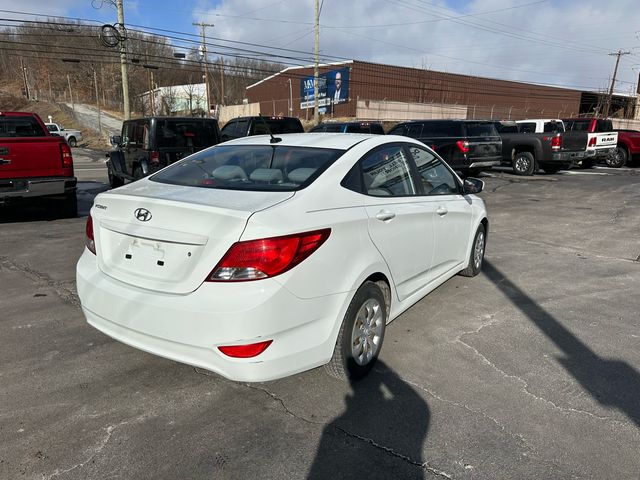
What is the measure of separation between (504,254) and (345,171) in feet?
14.0

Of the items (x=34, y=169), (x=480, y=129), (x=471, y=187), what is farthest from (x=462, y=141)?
(x=34, y=169)

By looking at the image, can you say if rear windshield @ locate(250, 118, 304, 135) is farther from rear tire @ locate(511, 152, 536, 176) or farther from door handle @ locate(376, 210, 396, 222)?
door handle @ locate(376, 210, 396, 222)

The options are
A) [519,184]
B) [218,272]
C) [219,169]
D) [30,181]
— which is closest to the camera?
[218,272]

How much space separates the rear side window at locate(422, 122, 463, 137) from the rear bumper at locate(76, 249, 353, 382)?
1208 centimetres

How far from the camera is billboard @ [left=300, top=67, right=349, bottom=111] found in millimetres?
47125

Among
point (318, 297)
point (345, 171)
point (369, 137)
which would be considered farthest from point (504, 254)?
point (318, 297)

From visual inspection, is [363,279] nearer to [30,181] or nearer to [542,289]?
[542,289]

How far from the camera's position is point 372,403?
2949 mm

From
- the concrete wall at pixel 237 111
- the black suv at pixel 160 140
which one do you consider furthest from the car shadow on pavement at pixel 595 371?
the concrete wall at pixel 237 111

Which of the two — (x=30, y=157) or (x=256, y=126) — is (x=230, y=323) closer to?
(x=30, y=157)

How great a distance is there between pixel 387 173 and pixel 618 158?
2071cm

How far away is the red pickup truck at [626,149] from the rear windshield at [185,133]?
1749 cm

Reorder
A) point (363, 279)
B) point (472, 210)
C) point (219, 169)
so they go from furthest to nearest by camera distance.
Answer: point (472, 210), point (219, 169), point (363, 279)

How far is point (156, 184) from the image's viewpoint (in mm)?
3318
